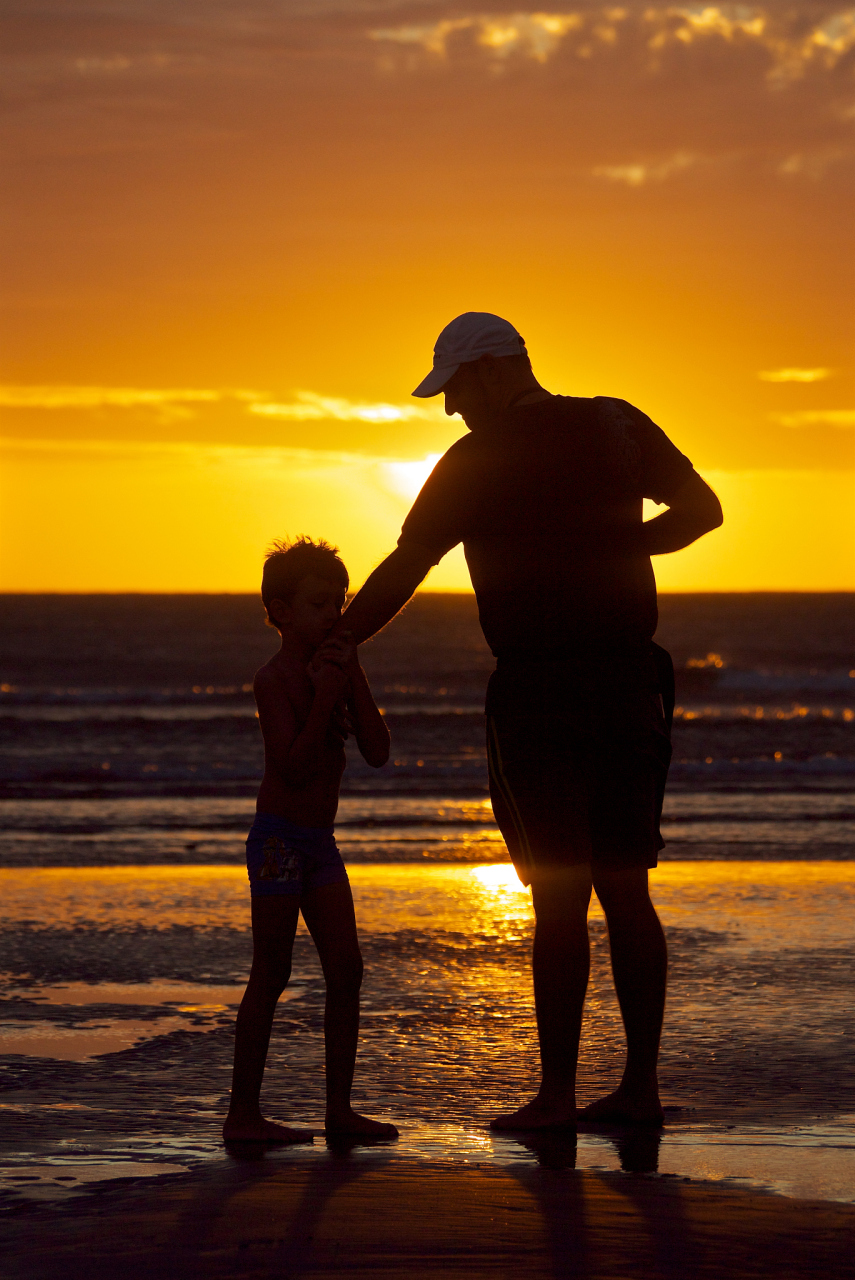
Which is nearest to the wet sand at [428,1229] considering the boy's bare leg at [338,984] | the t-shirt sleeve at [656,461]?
the boy's bare leg at [338,984]

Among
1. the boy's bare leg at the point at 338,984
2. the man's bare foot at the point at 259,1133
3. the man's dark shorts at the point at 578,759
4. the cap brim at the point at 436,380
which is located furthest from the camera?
the cap brim at the point at 436,380

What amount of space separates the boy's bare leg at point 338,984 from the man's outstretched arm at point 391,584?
25.2 inches

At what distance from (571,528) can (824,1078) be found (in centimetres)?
162

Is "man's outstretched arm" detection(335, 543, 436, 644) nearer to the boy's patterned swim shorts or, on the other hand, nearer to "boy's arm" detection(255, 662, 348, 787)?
"boy's arm" detection(255, 662, 348, 787)

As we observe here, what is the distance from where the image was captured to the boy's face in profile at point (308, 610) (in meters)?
3.72

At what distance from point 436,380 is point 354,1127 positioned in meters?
1.76

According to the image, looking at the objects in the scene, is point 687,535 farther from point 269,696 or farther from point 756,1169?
point 756,1169

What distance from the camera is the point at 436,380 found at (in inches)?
149

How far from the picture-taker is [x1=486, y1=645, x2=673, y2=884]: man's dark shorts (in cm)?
366

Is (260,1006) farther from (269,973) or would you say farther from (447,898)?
(447,898)

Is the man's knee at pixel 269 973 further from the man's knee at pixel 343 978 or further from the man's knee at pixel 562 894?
the man's knee at pixel 562 894

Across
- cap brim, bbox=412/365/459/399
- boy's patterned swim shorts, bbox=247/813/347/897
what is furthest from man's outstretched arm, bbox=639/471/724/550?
boy's patterned swim shorts, bbox=247/813/347/897

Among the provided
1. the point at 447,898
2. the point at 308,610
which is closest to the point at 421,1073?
the point at 308,610

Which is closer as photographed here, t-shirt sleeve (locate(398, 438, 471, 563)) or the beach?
the beach
